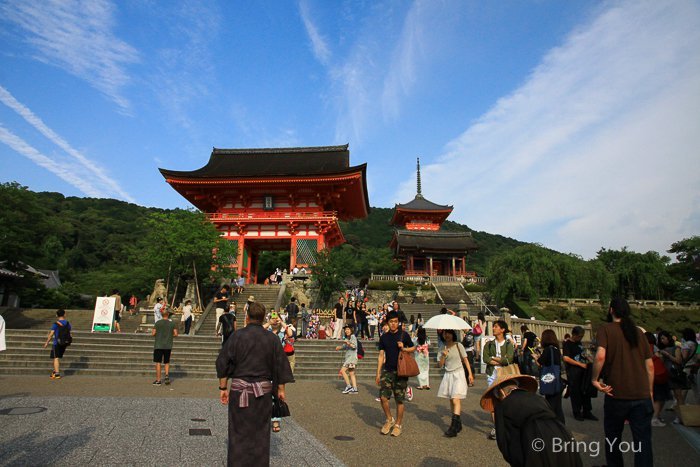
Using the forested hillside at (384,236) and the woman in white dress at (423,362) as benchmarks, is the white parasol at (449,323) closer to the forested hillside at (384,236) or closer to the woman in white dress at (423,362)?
the woman in white dress at (423,362)

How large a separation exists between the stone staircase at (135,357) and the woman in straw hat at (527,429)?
10266mm

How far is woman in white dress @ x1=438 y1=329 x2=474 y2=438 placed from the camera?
21.1 ft

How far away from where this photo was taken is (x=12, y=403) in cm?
700

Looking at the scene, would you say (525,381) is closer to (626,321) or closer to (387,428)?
(626,321)

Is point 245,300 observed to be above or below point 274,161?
below

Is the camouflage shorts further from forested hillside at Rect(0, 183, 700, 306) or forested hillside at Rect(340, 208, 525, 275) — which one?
forested hillside at Rect(340, 208, 525, 275)

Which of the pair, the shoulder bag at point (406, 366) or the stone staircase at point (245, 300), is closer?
the shoulder bag at point (406, 366)

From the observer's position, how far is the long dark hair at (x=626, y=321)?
4203mm

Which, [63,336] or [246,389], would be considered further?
[63,336]

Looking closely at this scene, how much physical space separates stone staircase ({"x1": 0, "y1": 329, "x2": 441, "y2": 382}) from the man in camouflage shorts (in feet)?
20.4

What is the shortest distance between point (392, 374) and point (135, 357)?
9.17 m

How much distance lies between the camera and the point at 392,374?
21.7 ft

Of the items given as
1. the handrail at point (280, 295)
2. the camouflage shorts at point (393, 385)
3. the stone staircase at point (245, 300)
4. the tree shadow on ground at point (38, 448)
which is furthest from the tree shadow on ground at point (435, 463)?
the handrail at point (280, 295)

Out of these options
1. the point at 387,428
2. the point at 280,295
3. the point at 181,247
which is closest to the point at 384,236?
the point at 280,295
